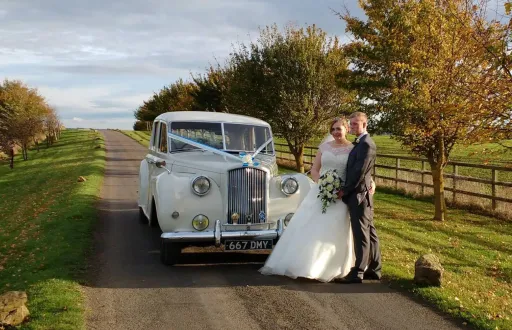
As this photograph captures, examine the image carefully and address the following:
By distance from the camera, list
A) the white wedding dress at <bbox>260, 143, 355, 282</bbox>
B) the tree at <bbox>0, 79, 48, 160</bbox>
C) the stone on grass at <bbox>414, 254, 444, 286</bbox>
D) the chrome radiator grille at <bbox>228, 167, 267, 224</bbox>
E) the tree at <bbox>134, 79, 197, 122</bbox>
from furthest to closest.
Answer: the tree at <bbox>0, 79, 48, 160</bbox> → the tree at <bbox>134, 79, 197, 122</bbox> → the chrome radiator grille at <bbox>228, 167, 267, 224</bbox> → the white wedding dress at <bbox>260, 143, 355, 282</bbox> → the stone on grass at <bbox>414, 254, 444, 286</bbox>

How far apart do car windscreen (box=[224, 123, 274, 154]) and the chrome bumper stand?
235cm

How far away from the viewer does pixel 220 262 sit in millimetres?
8414

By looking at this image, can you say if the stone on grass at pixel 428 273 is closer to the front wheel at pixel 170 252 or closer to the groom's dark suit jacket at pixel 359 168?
the groom's dark suit jacket at pixel 359 168

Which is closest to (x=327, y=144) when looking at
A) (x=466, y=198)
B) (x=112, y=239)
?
(x=112, y=239)

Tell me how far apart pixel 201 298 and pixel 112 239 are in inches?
176

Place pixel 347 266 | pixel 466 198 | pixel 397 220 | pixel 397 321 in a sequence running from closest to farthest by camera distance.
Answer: pixel 397 321
pixel 347 266
pixel 397 220
pixel 466 198

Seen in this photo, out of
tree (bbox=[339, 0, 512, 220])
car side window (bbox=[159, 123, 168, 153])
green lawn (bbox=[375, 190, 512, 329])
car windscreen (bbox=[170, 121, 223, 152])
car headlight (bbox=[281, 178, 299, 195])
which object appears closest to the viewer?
green lawn (bbox=[375, 190, 512, 329])

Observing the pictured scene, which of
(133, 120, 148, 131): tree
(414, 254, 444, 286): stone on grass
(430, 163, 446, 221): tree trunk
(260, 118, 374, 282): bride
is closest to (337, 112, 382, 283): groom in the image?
(260, 118, 374, 282): bride

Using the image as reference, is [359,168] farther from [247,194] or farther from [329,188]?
[247,194]

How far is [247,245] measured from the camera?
7.80m

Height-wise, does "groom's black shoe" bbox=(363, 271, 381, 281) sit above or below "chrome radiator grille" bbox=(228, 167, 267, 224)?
below

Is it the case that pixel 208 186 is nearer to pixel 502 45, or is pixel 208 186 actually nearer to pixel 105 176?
pixel 502 45

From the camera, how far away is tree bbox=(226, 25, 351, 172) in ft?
63.4

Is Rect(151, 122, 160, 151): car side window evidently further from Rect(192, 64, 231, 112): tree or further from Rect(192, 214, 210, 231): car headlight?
Rect(192, 64, 231, 112): tree
